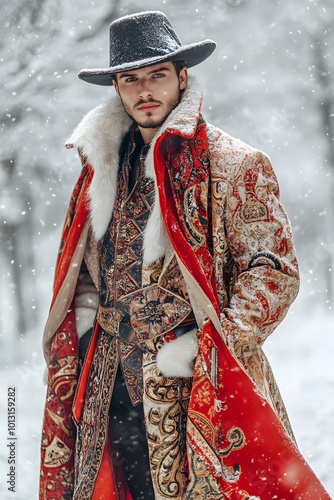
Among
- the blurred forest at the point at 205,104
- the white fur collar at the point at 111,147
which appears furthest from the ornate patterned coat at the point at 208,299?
the blurred forest at the point at 205,104

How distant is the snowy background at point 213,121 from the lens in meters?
8.80

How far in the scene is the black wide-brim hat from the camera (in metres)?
2.95

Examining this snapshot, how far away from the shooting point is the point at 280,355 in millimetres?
10047

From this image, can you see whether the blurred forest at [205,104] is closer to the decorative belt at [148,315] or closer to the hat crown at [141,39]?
the hat crown at [141,39]

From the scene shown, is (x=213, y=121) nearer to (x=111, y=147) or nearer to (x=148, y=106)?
(x=111, y=147)

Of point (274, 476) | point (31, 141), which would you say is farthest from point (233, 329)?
→ point (31, 141)

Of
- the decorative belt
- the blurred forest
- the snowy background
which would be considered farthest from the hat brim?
the blurred forest

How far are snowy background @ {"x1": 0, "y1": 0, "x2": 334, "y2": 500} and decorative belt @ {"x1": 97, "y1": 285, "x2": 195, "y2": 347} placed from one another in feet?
14.3

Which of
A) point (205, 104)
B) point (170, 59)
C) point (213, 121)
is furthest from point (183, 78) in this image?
point (213, 121)

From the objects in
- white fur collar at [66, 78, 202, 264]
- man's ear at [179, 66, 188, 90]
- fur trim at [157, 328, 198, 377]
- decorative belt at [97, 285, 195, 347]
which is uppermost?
Result: man's ear at [179, 66, 188, 90]

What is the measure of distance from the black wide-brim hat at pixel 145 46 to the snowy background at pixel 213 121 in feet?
15.2

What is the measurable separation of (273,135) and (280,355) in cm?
285

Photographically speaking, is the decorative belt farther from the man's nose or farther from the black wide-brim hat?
the black wide-brim hat

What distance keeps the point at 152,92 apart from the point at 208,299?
0.73m
